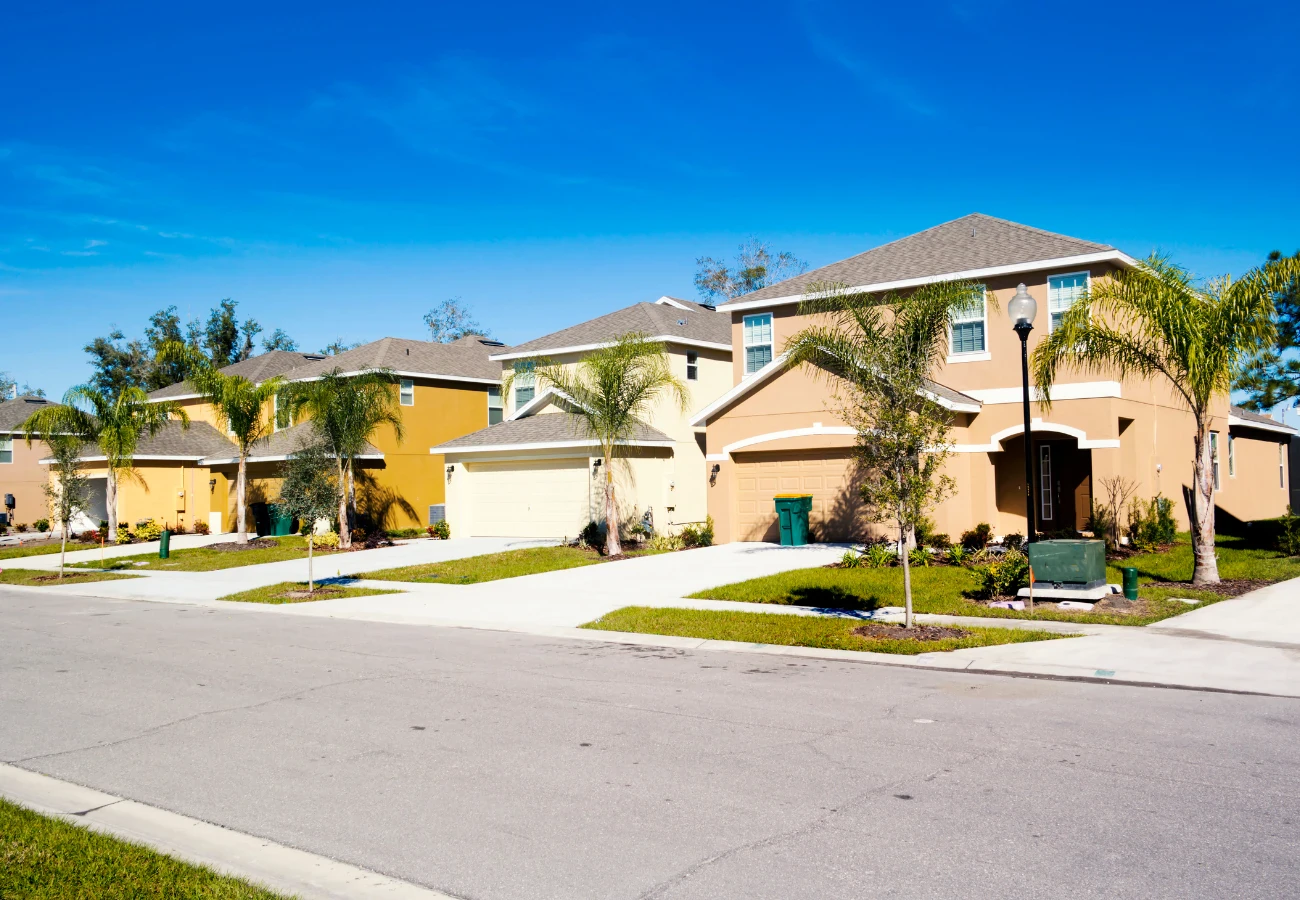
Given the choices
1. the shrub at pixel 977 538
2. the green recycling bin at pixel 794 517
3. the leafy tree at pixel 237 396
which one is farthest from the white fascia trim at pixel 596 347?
the shrub at pixel 977 538

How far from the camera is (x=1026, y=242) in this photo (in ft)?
77.6

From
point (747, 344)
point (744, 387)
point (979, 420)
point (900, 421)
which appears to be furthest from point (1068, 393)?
point (900, 421)

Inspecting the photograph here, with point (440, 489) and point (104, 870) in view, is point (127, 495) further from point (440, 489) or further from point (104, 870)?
point (104, 870)

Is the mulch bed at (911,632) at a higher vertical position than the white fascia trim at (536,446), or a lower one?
lower

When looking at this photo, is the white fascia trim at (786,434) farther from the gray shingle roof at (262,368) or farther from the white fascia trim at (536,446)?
the gray shingle roof at (262,368)

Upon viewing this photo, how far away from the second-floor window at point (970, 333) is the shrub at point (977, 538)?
14.6ft

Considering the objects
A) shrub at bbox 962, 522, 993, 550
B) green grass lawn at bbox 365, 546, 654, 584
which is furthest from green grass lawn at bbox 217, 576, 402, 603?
shrub at bbox 962, 522, 993, 550

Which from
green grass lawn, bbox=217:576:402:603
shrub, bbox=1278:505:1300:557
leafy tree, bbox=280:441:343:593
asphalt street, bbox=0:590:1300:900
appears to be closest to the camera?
asphalt street, bbox=0:590:1300:900

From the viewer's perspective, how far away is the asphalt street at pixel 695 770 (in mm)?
5250

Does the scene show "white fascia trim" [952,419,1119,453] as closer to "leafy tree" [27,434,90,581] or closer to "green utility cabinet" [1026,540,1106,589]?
"green utility cabinet" [1026,540,1106,589]

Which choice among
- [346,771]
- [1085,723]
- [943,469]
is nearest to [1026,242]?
[943,469]

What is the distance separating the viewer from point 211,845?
5.76 meters

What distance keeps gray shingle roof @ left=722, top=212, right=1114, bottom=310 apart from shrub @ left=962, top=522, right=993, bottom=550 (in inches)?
244

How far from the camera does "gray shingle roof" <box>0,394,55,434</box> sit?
4344 centimetres
